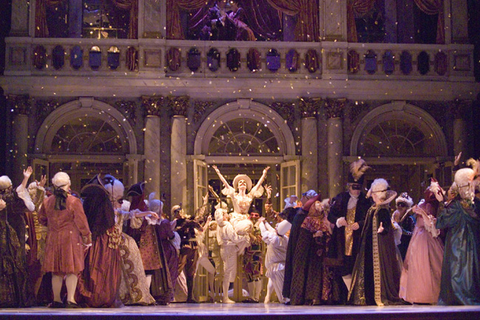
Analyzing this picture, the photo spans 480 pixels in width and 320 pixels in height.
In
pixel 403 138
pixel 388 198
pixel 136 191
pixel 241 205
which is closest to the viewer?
pixel 388 198

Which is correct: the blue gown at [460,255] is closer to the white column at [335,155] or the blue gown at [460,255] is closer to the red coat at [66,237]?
the red coat at [66,237]

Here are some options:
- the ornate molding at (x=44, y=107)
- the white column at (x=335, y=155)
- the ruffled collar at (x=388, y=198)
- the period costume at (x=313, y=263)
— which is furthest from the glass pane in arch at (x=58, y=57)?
the ruffled collar at (x=388, y=198)

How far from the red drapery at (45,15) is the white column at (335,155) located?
11.7 feet

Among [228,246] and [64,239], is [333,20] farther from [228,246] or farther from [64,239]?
[64,239]

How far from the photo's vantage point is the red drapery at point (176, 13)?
12.3 metres

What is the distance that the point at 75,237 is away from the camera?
6840mm

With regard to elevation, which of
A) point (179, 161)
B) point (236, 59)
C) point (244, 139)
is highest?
point (236, 59)

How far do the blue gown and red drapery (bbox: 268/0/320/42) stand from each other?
5.98 metres

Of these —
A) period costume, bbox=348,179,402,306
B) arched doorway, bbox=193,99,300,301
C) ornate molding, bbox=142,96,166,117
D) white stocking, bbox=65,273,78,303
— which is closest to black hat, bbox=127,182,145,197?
white stocking, bbox=65,273,78,303

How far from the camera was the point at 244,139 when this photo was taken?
12.7 meters

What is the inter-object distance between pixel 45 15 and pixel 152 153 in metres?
2.93

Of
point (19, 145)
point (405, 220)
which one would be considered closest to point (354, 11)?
point (405, 220)

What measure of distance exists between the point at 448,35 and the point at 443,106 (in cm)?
119

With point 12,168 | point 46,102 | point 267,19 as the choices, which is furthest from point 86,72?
point 267,19
